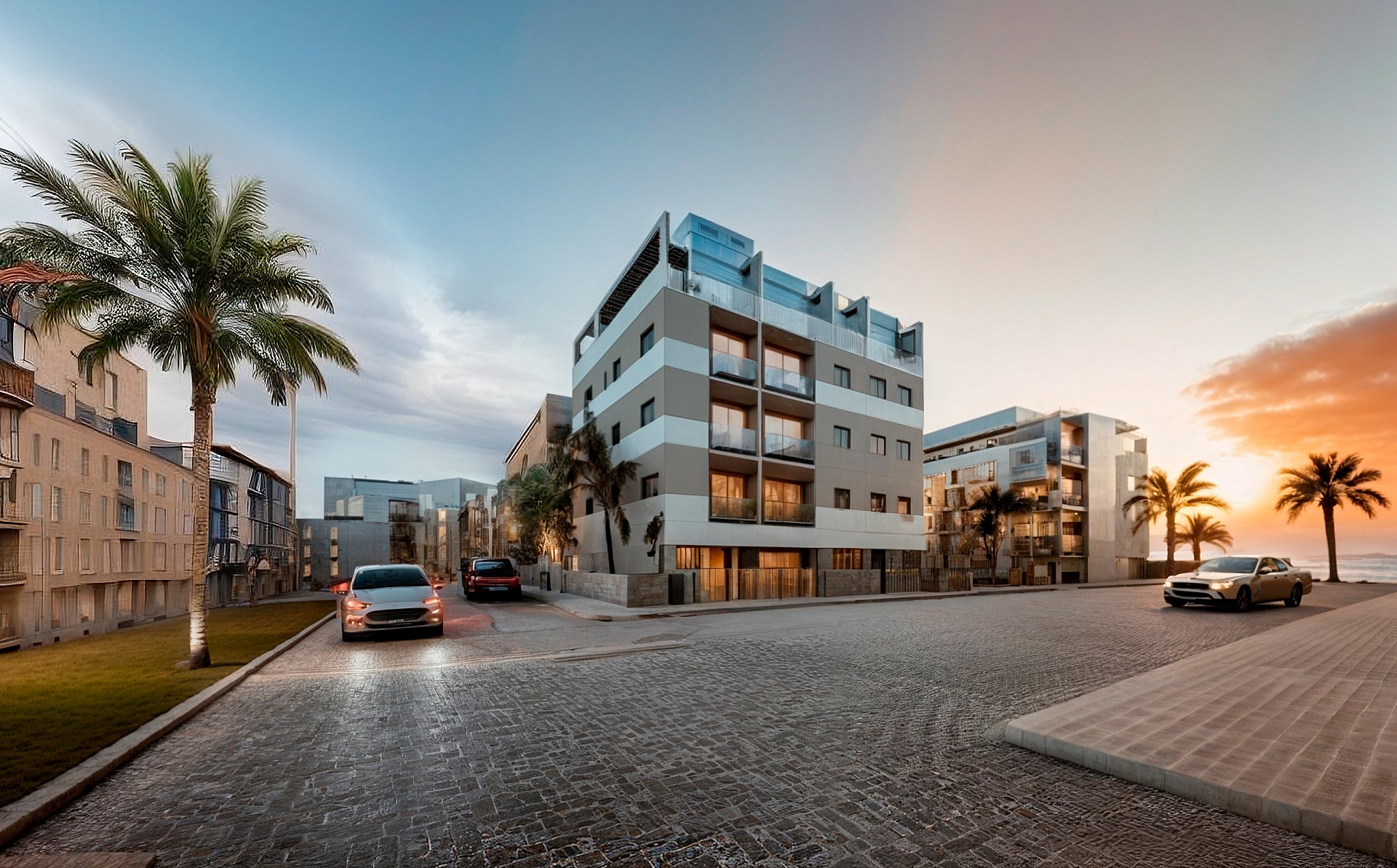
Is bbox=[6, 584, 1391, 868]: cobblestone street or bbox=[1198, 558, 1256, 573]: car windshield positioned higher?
bbox=[6, 584, 1391, 868]: cobblestone street

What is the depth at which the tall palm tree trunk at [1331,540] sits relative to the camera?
37.6 metres

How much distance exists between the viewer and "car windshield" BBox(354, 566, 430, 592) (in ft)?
46.1

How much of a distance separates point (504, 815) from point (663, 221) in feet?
81.9

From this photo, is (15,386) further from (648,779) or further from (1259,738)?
(1259,738)

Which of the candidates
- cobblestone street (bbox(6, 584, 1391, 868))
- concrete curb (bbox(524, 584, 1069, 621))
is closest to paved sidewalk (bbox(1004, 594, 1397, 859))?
cobblestone street (bbox(6, 584, 1391, 868))

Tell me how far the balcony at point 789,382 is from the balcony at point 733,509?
575 cm

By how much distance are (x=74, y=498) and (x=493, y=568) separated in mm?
14145

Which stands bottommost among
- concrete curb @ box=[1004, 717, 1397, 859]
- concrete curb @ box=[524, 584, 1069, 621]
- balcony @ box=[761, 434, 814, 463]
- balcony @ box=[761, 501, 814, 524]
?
concrete curb @ box=[524, 584, 1069, 621]

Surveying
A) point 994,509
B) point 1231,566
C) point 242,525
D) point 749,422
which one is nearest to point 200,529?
point 749,422

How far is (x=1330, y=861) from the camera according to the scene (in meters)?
3.46

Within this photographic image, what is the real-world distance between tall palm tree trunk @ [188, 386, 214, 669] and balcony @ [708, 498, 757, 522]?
713 inches

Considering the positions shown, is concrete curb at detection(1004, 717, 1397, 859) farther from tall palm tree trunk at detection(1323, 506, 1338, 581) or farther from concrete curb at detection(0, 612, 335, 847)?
tall palm tree trunk at detection(1323, 506, 1338, 581)

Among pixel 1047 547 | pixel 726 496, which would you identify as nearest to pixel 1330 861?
pixel 726 496

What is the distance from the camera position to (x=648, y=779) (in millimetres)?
4703
